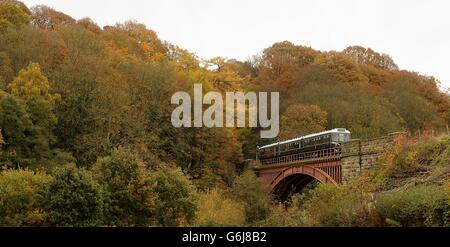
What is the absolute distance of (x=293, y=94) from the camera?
194 feet

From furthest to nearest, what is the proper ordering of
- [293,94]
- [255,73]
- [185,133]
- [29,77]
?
[255,73]
[293,94]
[185,133]
[29,77]

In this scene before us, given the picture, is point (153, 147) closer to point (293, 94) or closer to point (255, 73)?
point (293, 94)

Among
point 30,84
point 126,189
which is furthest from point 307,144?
point 126,189

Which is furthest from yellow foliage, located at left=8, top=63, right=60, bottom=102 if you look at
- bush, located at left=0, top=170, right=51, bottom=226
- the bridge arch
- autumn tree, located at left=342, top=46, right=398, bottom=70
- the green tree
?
autumn tree, located at left=342, top=46, right=398, bottom=70

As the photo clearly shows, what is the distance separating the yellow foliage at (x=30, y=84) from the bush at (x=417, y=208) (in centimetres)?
2518

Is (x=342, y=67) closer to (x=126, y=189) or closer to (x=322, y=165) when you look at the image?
(x=322, y=165)

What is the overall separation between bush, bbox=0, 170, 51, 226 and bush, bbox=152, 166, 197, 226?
5063 millimetres

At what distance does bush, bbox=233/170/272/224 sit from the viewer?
37.6 metres

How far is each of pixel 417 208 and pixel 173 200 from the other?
43.6 ft

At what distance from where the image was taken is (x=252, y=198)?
39438mm

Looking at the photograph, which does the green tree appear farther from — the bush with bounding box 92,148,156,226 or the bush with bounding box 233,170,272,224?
the bush with bounding box 233,170,272,224
